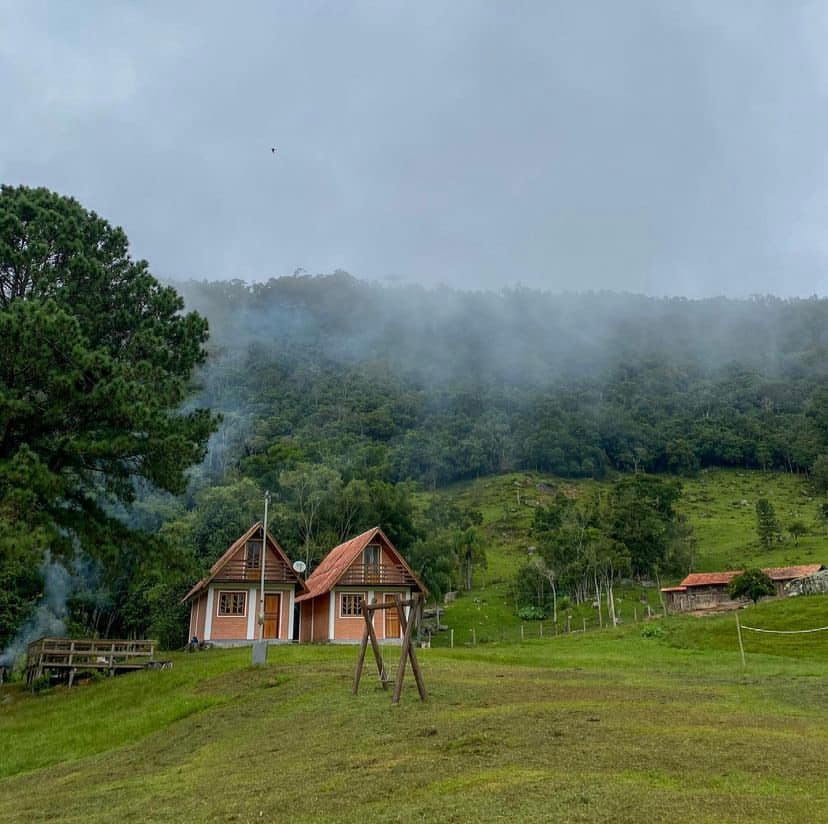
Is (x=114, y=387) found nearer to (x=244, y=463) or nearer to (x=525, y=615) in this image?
(x=525, y=615)

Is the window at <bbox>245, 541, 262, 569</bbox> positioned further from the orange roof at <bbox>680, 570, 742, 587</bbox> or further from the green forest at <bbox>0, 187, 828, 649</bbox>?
the orange roof at <bbox>680, 570, 742, 587</bbox>

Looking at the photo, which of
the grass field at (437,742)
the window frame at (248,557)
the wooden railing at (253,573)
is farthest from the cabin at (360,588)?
the grass field at (437,742)

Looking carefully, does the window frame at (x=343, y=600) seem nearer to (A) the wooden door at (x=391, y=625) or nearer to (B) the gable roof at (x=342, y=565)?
(B) the gable roof at (x=342, y=565)

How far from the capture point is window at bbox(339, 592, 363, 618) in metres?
38.7

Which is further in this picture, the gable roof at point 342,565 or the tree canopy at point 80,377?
the gable roof at point 342,565

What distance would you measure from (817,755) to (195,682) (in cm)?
1767

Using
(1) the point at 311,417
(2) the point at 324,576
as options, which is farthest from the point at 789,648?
(1) the point at 311,417

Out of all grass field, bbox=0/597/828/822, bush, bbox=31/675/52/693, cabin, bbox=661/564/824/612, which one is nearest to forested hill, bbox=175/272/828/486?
cabin, bbox=661/564/824/612

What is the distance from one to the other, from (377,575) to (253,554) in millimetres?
6692

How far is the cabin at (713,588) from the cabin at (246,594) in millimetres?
35242

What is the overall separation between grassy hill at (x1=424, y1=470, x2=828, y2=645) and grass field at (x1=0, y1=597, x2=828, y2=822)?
29.8 metres

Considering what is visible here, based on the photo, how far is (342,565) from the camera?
38.9 m

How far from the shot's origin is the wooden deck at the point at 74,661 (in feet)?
86.6

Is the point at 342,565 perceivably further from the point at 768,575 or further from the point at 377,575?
the point at 768,575
